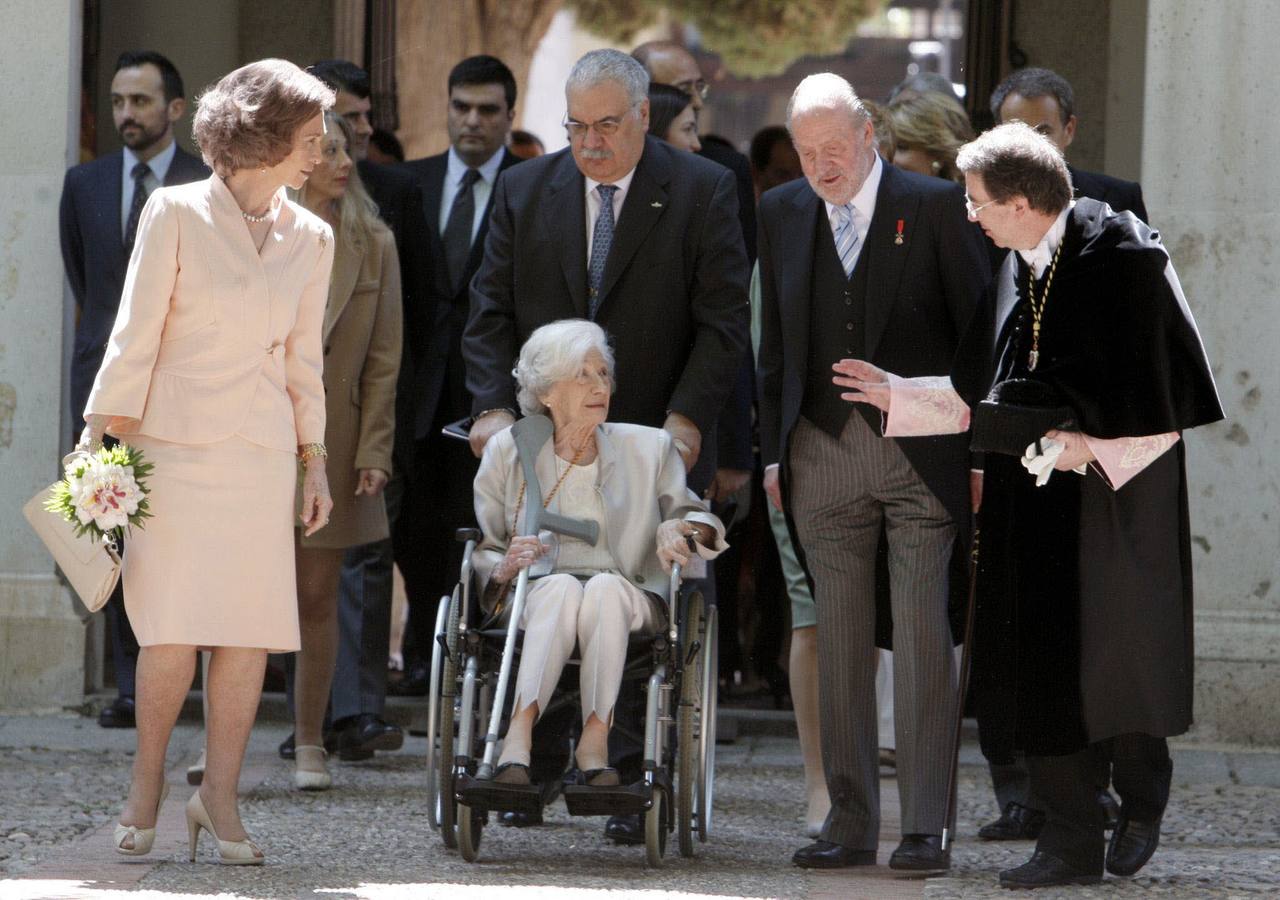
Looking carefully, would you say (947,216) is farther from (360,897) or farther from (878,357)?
(360,897)

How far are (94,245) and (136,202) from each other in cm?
21

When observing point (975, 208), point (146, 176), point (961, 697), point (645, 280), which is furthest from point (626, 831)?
point (146, 176)

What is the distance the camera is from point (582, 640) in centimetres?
555

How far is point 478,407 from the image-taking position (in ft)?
20.4

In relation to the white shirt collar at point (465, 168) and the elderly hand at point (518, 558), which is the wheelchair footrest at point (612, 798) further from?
the white shirt collar at point (465, 168)

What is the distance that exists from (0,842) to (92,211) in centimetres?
268

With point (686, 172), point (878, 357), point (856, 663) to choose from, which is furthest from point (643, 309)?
point (856, 663)

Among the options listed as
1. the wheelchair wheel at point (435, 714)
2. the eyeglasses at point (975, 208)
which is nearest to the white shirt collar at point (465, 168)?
the wheelchair wheel at point (435, 714)

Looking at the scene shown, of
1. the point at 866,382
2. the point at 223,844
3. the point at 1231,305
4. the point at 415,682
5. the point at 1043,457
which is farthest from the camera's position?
the point at 415,682

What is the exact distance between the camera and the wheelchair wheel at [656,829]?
536cm

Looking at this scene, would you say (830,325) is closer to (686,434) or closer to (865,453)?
(865,453)

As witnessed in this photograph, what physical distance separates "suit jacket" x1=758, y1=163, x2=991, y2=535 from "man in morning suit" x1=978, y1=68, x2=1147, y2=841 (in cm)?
41

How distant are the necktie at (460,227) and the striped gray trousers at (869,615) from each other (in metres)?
2.39

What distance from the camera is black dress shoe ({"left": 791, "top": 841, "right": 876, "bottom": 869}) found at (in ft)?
18.4
